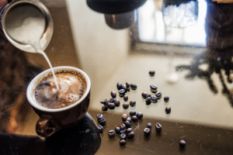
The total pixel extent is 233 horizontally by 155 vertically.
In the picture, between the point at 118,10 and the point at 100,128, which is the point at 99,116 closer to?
the point at 100,128

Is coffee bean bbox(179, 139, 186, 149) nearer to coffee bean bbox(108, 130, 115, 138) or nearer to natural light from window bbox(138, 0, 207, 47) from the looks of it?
coffee bean bbox(108, 130, 115, 138)

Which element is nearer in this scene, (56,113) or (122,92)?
(56,113)

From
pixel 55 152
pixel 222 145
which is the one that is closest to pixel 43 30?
pixel 55 152

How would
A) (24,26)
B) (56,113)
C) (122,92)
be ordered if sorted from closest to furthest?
(56,113) < (122,92) < (24,26)

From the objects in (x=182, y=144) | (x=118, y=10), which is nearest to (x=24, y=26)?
(x=118, y=10)

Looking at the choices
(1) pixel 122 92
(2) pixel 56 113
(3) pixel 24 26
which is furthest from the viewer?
(3) pixel 24 26

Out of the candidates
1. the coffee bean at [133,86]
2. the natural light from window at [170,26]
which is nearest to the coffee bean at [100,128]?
the coffee bean at [133,86]
